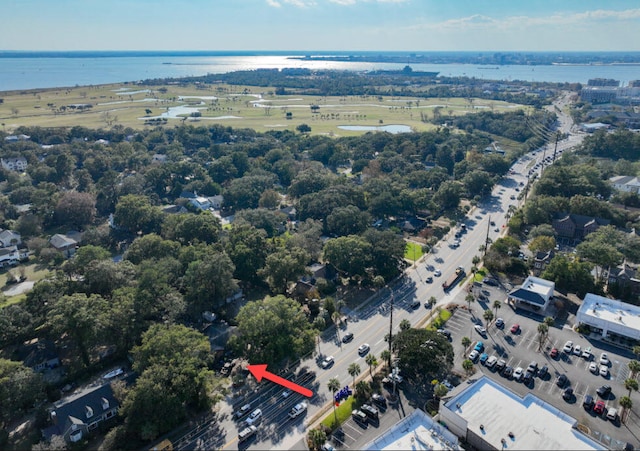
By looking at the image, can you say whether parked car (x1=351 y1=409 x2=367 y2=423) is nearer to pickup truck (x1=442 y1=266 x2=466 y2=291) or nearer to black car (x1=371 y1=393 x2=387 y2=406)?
black car (x1=371 y1=393 x2=387 y2=406)

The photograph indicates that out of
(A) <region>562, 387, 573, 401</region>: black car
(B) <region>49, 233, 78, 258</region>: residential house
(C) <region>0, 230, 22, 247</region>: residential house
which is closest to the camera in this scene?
(A) <region>562, 387, 573, 401</region>: black car

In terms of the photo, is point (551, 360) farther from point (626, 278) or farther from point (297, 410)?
point (297, 410)

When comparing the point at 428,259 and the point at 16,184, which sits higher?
the point at 16,184

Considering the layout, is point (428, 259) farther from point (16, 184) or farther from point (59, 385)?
point (16, 184)

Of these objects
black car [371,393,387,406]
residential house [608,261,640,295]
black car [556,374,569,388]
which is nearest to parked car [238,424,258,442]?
black car [371,393,387,406]

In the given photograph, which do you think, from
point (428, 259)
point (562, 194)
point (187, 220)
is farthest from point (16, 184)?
point (562, 194)

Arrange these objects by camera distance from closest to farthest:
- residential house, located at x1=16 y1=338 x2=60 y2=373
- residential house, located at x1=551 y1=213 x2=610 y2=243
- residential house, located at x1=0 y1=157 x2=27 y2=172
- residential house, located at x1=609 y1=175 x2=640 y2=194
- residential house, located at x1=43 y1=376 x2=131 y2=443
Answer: residential house, located at x1=43 y1=376 x2=131 y2=443
residential house, located at x1=16 y1=338 x2=60 y2=373
residential house, located at x1=551 y1=213 x2=610 y2=243
residential house, located at x1=609 y1=175 x2=640 y2=194
residential house, located at x1=0 y1=157 x2=27 y2=172

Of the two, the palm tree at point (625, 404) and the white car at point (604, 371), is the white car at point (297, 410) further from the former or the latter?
the white car at point (604, 371)
